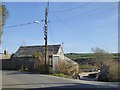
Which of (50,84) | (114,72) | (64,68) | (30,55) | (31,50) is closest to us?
(50,84)

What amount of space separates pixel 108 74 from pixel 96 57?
48.1m

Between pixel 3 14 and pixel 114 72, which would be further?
pixel 114 72

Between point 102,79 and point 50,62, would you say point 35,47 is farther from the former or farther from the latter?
point 102,79

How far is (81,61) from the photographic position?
8506cm

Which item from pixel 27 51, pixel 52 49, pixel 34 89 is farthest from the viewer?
pixel 27 51

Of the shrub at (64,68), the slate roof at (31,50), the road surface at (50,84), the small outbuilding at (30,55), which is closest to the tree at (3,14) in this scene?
the road surface at (50,84)

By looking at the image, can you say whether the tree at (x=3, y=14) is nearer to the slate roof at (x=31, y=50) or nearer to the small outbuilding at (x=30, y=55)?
the small outbuilding at (x=30, y=55)

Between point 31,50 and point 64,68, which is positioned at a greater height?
point 31,50

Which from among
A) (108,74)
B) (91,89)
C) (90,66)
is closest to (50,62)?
(108,74)

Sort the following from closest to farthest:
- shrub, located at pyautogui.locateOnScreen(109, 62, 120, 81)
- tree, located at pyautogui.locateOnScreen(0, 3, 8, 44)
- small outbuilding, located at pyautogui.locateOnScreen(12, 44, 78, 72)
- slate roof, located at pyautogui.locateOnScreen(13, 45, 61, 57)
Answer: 1. tree, located at pyautogui.locateOnScreen(0, 3, 8, 44)
2. shrub, located at pyautogui.locateOnScreen(109, 62, 120, 81)
3. small outbuilding, located at pyautogui.locateOnScreen(12, 44, 78, 72)
4. slate roof, located at pyautogui.locateOnScreen(13, 45, 61, 57)

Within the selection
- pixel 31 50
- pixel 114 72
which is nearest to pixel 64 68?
pixel 114 72

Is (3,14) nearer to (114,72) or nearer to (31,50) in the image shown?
(114,72)

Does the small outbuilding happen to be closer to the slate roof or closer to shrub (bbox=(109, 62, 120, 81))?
the slate roof

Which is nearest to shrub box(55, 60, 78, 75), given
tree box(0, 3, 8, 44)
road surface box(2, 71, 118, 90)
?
road surface box(2, 71, 118, 90)
